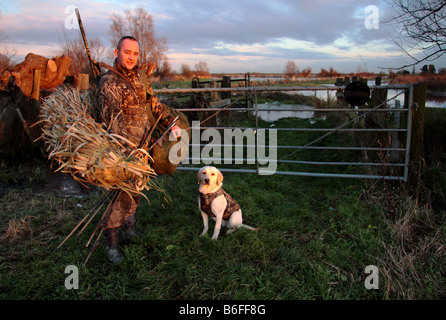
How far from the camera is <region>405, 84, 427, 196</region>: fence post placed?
4.41 m

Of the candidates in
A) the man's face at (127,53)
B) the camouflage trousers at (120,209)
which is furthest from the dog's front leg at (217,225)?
the man's face at (127,53)

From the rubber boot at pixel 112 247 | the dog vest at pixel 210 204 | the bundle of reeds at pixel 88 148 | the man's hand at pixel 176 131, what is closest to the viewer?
the bundle of reeds at pixel 88 148

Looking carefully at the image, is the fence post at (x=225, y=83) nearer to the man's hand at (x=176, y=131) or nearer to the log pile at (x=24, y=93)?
the log pile at (x=24, y=93)

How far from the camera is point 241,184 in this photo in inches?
202

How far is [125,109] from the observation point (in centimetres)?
274

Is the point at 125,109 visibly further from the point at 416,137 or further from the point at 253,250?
the point at 416,137

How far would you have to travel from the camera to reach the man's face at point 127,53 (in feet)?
8.84

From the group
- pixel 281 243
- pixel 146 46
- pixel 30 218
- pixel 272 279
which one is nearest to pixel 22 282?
pixel 30 218

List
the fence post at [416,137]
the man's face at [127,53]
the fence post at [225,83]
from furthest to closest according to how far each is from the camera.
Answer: the fence post at [225,83] → the fence post at [416,137] → the man's face at [127,53]

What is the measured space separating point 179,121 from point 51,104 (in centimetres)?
115

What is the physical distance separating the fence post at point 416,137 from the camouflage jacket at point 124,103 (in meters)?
3.63

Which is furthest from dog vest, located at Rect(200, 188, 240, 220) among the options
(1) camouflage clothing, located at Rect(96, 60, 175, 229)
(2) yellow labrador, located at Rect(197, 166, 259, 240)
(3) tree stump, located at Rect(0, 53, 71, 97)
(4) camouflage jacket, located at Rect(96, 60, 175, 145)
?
(3) tree stump, located at Rect(0, 53, 71, 97)

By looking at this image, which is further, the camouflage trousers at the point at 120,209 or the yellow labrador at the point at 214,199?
the yellow labrador at the point at 214,199

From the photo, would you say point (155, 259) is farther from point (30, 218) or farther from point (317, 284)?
point (30, 218)
